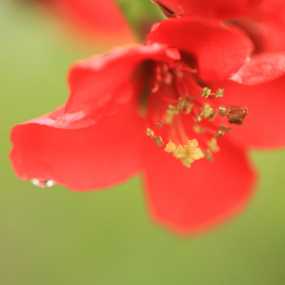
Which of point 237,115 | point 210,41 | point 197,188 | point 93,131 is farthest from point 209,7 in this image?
point 197,188

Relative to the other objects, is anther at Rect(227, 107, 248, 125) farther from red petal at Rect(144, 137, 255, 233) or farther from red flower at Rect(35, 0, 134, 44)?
red flower at Rect(35, 0, 134, 44)

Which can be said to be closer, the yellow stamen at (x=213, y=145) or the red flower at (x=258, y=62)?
the red flower at (x=258, y=62)

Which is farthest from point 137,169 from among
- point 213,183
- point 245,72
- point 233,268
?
point 233,268

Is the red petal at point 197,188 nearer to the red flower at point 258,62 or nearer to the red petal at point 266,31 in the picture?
the red flower at point 258,62

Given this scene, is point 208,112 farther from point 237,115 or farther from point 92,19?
point 92,19

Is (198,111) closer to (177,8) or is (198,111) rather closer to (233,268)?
(177,8)

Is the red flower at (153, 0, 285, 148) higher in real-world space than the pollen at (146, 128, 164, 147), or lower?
higher

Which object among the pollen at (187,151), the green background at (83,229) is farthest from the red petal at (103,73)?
the green background at (83,229)

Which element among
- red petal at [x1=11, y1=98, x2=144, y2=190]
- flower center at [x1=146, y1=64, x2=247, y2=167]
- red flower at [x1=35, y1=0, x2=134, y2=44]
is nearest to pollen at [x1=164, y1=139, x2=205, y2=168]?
flower center at [x1=146, y1=64, x2=247, y2=167]
